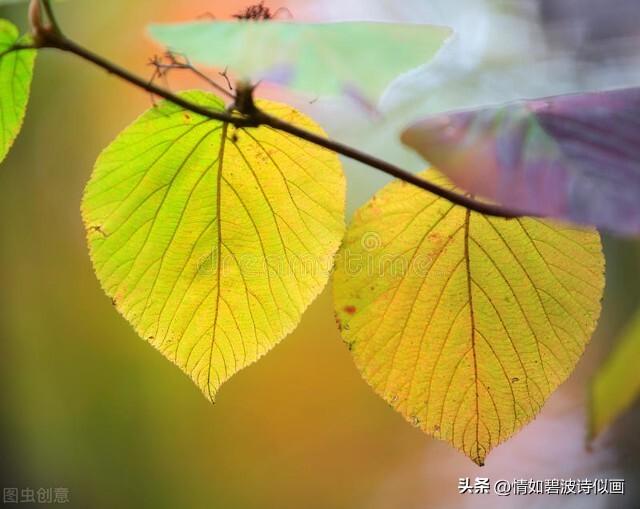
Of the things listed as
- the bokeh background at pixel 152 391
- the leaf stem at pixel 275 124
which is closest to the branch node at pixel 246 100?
the leaf stem at pixel 275 124

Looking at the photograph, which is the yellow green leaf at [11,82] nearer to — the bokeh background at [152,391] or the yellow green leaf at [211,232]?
the yellow green leaf at [211,232]

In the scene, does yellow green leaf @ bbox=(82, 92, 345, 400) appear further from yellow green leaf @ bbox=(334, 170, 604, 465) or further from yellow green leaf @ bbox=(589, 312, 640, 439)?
yellow green leaf @ bbox=(589, 312, 640, 439)

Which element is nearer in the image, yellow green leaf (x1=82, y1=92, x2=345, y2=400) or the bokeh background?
yellow green leaf (x1=82, y1=92, x2=345, y2=400)

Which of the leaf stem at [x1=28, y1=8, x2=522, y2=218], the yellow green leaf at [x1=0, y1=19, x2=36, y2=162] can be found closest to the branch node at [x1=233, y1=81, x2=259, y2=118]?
the leaf stem at [x1=28, y1=8, x2=522, y2=218]

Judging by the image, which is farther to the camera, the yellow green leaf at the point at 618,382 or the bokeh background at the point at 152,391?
the bokeh background at the point at 152,391

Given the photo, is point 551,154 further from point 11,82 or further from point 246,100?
point 11,82

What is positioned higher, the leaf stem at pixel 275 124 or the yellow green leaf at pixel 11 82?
the yellow green leaf at pixel 11 82

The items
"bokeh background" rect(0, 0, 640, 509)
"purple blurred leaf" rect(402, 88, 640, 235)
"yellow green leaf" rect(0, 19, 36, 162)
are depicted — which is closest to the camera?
"purple blurred leaf" rect(402, 88, 640, 235)

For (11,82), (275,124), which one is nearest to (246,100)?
(275,124)
